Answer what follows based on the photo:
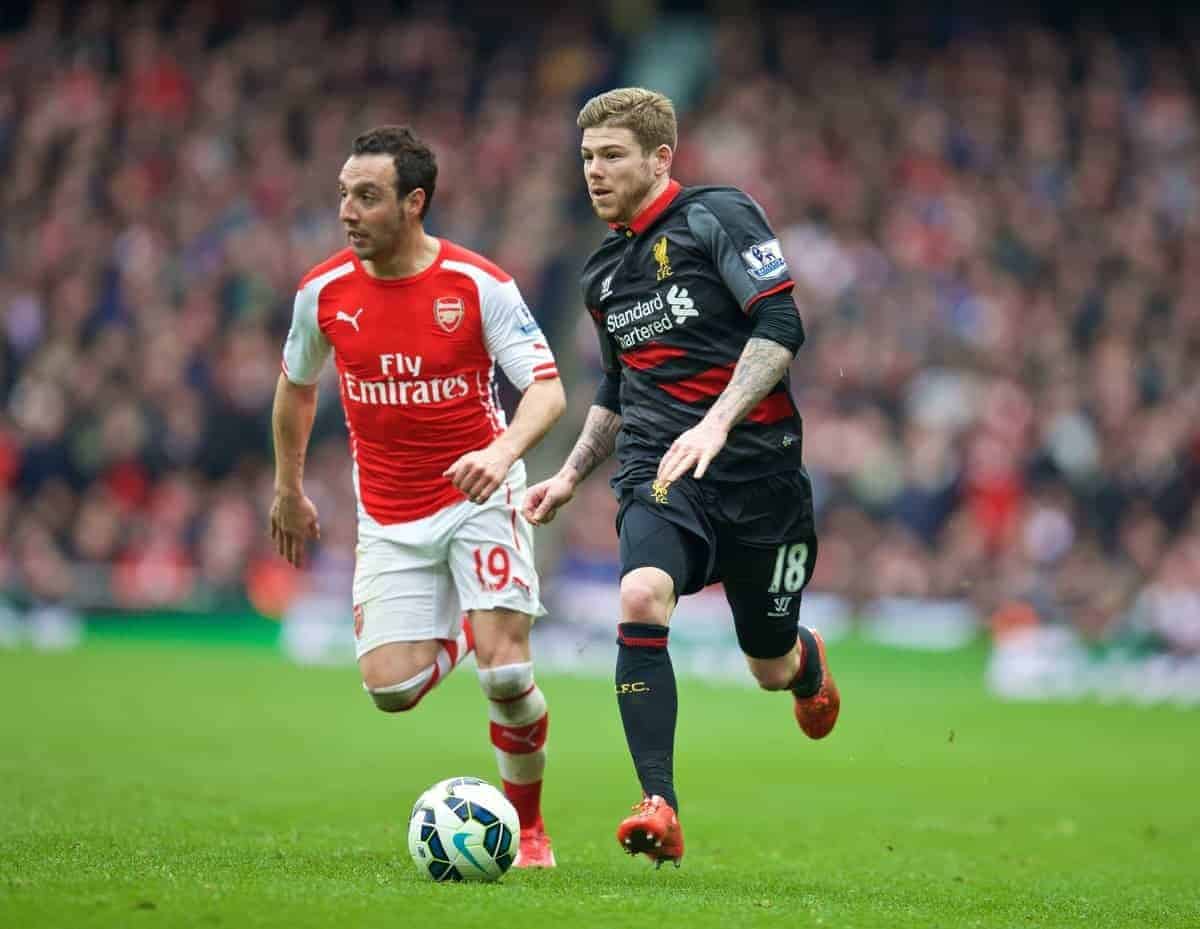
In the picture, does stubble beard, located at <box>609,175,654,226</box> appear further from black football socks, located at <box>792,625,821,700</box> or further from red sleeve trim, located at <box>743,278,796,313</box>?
black football socks, located at <box>792,625,821,700</box>

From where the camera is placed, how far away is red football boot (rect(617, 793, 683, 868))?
677 cm

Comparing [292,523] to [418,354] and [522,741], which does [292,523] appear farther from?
[522,741]

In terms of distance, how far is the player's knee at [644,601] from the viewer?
7312 millimetres

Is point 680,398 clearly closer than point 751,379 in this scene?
No

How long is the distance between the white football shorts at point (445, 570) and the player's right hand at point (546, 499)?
0.52 meters

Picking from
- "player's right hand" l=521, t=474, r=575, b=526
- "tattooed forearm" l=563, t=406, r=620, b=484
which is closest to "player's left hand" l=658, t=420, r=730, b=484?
"player's right hand" l=521, t=474, r=575, b=526

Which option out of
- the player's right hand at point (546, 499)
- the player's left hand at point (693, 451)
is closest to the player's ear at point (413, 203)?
the player's right hand at point (546, 499)

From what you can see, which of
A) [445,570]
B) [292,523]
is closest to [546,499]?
[445,570]

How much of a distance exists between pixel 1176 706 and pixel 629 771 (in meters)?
7.20

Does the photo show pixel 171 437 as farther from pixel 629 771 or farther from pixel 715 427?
pixel 715 427

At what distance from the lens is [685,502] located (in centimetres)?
767

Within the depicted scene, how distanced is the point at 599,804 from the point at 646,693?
12.8ft

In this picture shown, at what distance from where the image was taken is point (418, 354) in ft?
27.7

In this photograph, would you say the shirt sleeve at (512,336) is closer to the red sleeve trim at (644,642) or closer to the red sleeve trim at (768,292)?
the red sleeve trim at (768,292)
